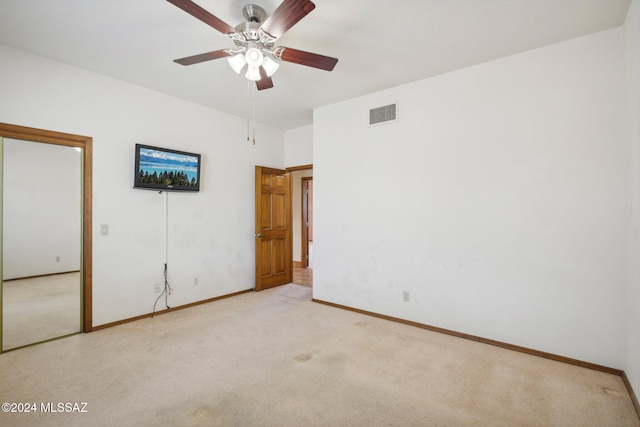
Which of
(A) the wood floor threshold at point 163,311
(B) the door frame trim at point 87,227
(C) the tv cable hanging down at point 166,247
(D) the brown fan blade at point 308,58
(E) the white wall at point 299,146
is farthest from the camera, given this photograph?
(E) the white wall at point 299,146

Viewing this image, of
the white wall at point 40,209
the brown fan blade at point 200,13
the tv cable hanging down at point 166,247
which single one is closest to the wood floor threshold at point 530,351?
the tv cable hanging down at point 166,247

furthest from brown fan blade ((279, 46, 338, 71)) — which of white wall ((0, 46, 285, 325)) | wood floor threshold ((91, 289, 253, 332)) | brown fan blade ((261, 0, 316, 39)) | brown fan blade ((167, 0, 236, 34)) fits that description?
wood floor threshold ((91, 289, 253, 332))

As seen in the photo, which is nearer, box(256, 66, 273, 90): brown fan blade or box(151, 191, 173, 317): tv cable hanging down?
box(256, 66, 273, 90): brown fan blade

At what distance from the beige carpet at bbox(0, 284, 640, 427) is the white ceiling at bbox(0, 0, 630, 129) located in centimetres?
294

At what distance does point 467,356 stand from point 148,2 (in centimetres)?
404

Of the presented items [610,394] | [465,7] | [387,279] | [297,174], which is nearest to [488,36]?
[465,7]

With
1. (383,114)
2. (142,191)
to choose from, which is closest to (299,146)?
(383,114)

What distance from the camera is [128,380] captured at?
238 centimetres

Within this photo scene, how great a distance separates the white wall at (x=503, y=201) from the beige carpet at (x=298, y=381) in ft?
1.44

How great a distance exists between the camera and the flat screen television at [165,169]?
11.9ft

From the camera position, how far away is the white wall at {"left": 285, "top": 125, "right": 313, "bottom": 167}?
532 centimetres

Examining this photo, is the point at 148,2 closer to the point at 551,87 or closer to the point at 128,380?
the point at 128,380

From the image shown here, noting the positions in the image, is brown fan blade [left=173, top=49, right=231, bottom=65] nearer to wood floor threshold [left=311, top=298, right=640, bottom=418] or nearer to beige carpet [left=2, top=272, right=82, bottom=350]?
beige carpet [left=2, top=272, right=82, bottom=350]

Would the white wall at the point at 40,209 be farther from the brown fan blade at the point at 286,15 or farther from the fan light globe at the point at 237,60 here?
the brown fan blade at the point at 286,15
